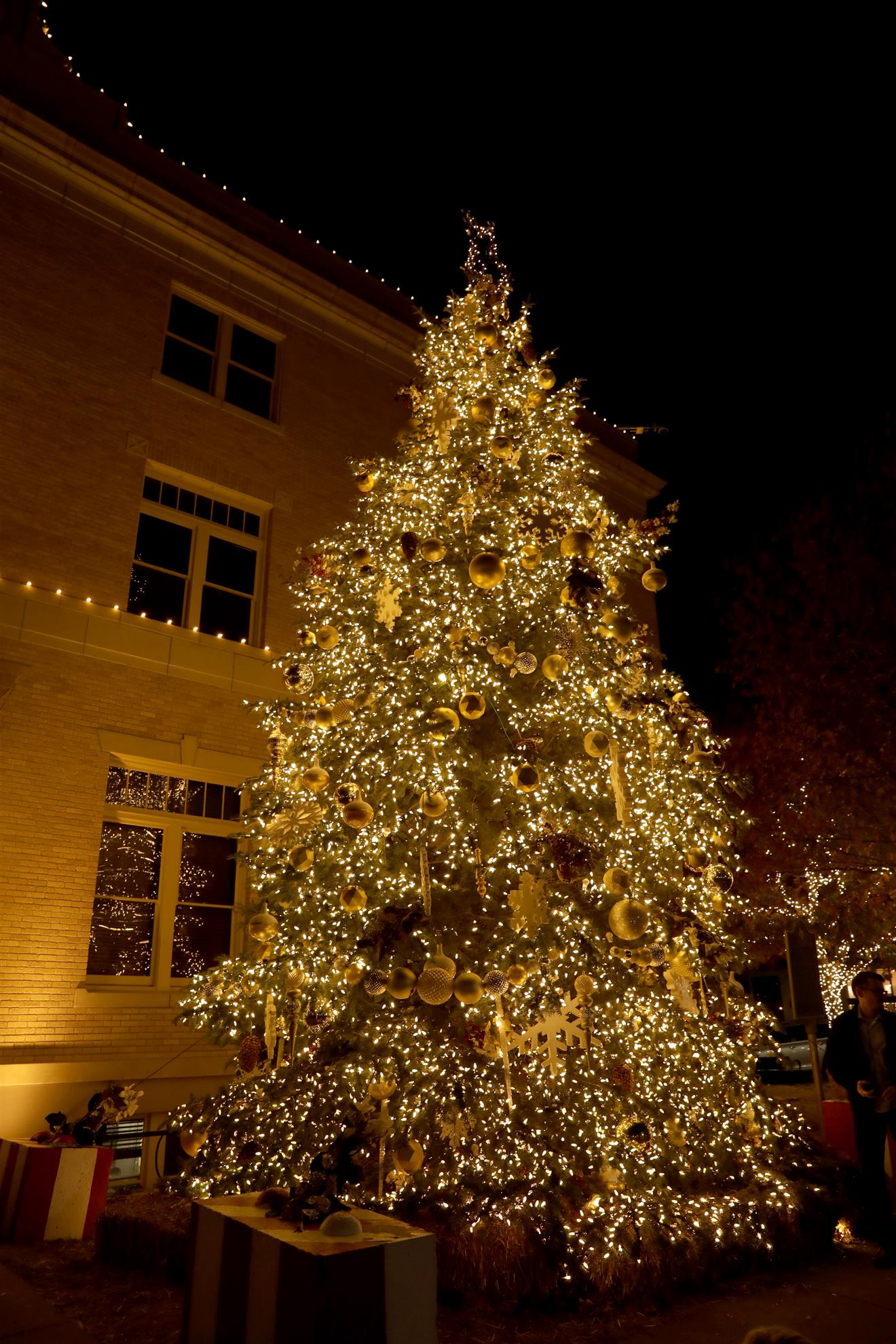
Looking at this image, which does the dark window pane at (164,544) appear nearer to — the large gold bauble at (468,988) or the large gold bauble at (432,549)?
the large gold bauble at (432,549)

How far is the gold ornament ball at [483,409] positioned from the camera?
326 inches

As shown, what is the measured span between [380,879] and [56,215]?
10.7m

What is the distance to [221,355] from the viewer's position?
13.5m

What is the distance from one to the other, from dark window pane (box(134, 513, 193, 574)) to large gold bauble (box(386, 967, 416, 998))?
7816mm

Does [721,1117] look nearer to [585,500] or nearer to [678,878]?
[678,878]

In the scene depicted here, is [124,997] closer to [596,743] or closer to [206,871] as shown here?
[206,871]

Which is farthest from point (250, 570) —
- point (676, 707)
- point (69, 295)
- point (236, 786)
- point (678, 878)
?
point (678, 878)

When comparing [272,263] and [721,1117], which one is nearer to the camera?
[721,1117]

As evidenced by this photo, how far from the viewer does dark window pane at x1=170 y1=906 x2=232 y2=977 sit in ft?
35.3

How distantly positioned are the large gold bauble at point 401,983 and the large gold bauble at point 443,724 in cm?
178

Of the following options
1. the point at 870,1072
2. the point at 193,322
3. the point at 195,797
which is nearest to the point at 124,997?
the point at 195,797

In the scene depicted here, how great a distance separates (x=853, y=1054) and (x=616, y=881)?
216cm

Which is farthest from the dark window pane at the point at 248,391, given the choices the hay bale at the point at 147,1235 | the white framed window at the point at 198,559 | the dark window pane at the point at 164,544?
the hay bale at the point at 147,1235

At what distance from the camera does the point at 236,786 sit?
11586 mm
